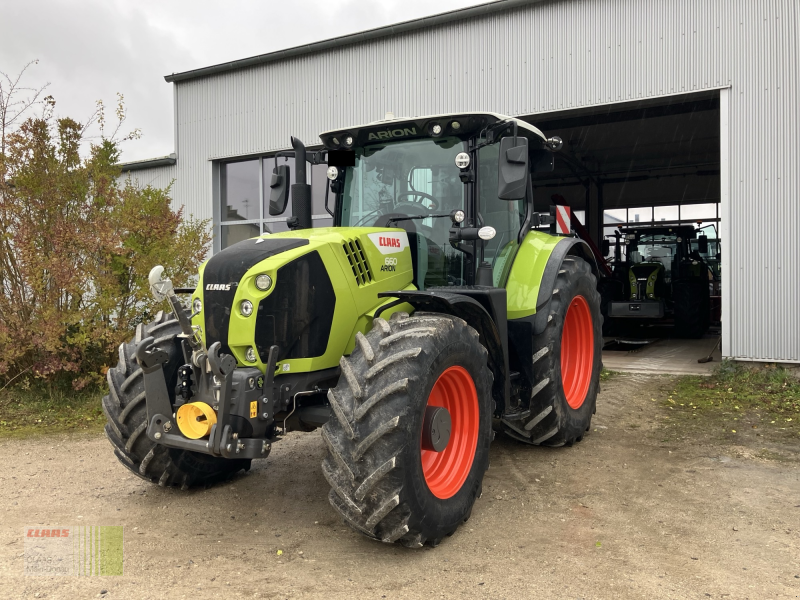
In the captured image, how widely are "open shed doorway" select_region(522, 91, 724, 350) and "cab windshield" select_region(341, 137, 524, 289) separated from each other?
547cm

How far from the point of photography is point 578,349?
19.6 ft

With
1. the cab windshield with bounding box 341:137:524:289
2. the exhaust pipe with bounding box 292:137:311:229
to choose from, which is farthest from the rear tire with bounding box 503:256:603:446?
the exhaust pipe with bounding box 292:137:311:229

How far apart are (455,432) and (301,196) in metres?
2.15

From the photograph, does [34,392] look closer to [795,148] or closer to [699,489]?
[699,489]

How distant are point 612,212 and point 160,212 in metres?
19.9

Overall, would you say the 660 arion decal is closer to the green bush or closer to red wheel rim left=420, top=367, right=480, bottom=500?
red wheel rim left=420, top=367, right=480, bottom=500

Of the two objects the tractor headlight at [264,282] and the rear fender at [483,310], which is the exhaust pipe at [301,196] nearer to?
the rear fender at [483,310]

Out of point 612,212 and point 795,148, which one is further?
point 612,212

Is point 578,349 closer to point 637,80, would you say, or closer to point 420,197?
point 420,197

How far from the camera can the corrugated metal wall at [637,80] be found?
808 centimetres

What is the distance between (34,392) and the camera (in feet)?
25.0

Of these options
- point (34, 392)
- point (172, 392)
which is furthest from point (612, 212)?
point (172, 392)

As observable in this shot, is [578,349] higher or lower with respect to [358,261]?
lower

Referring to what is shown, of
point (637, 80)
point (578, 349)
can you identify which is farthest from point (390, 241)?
point (637, 80)
